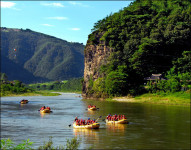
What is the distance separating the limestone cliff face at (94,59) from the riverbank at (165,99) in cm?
3316

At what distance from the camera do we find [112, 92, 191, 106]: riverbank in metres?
100

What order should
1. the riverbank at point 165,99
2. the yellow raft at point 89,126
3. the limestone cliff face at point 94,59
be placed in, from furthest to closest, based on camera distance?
the limestone cliff face at point 94,59, the riverbank at point 165,99, the yellow raft at point 89,126

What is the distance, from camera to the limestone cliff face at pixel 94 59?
14988cm

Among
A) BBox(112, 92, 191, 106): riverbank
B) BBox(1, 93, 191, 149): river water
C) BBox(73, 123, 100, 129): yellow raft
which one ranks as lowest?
BBox(1, 93, 191, 149): river water

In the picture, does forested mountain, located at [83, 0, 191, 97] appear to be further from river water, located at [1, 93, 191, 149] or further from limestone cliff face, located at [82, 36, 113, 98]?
river water, located at [1, 93, 191, 149]

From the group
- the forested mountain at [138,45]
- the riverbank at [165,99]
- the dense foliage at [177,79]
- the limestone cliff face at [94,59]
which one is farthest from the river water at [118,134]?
the limestone cliff face at [94,59]

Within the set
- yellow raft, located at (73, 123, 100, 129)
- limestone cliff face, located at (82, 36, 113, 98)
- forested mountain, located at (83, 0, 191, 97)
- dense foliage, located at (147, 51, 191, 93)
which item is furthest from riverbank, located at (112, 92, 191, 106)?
yellow raft, located at (73, 123, 100, 129)

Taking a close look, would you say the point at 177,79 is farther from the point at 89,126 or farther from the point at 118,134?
the point at 118,134

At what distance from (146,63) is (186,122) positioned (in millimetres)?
71175

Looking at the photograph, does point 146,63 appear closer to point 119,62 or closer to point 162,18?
point 119,62

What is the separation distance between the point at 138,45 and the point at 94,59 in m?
34.4

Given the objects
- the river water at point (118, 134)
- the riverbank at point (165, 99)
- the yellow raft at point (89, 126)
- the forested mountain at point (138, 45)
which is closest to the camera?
the river water at point (118, 134)

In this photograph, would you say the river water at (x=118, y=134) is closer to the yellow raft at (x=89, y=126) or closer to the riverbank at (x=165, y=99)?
the yellow raft at (x=89, y=126)

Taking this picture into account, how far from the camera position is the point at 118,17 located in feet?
494
